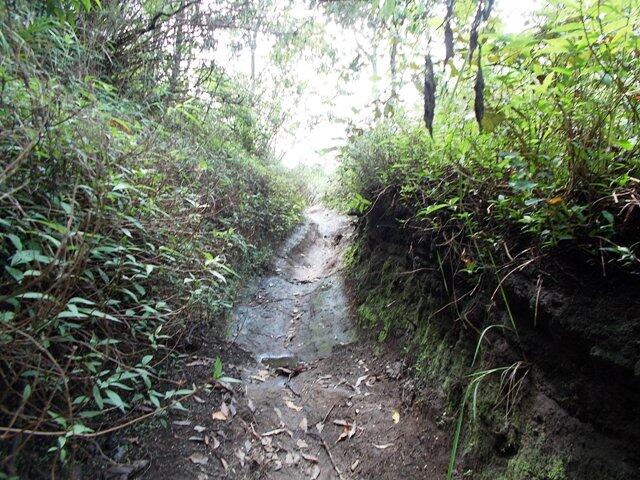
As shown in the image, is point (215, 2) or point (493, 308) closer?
point (493, 308)

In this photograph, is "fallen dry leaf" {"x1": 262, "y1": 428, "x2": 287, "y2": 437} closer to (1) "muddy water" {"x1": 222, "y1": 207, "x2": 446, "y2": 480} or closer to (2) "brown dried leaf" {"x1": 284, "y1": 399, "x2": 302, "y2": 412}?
(1) "muddy water" {"x1": 222, "y1": 207, "x2": 446, "y2": 480}

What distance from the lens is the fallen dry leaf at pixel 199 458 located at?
2.80 metres

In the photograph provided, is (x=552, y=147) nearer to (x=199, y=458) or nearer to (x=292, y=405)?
(x=292, y=405)

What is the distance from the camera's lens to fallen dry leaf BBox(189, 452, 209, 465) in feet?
9.20

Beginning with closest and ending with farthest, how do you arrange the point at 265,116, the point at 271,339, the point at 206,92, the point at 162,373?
the point at 162,373
the point at 271,339
the point at 206,92
the point at 265,116

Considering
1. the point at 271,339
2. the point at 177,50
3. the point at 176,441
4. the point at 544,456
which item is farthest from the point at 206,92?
the point at 544,456

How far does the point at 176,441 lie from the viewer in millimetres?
2881

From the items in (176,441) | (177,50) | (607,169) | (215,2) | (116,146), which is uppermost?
(215,2)

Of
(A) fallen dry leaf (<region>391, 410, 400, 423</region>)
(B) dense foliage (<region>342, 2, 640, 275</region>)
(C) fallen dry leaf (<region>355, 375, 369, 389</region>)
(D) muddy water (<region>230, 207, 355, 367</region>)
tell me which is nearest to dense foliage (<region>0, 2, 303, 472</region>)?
(D) muddy water (<region>230, 207, 355, 367</region>)

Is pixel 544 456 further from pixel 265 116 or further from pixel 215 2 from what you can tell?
pixel 265 116

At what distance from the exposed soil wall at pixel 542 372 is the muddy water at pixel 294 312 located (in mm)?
1801

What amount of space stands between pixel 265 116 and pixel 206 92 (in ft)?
12.6

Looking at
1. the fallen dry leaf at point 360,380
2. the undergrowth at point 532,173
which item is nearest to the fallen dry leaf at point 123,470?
the undergrowth at point 532,173

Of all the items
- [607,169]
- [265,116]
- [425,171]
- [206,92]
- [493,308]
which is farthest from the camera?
[265,116]
